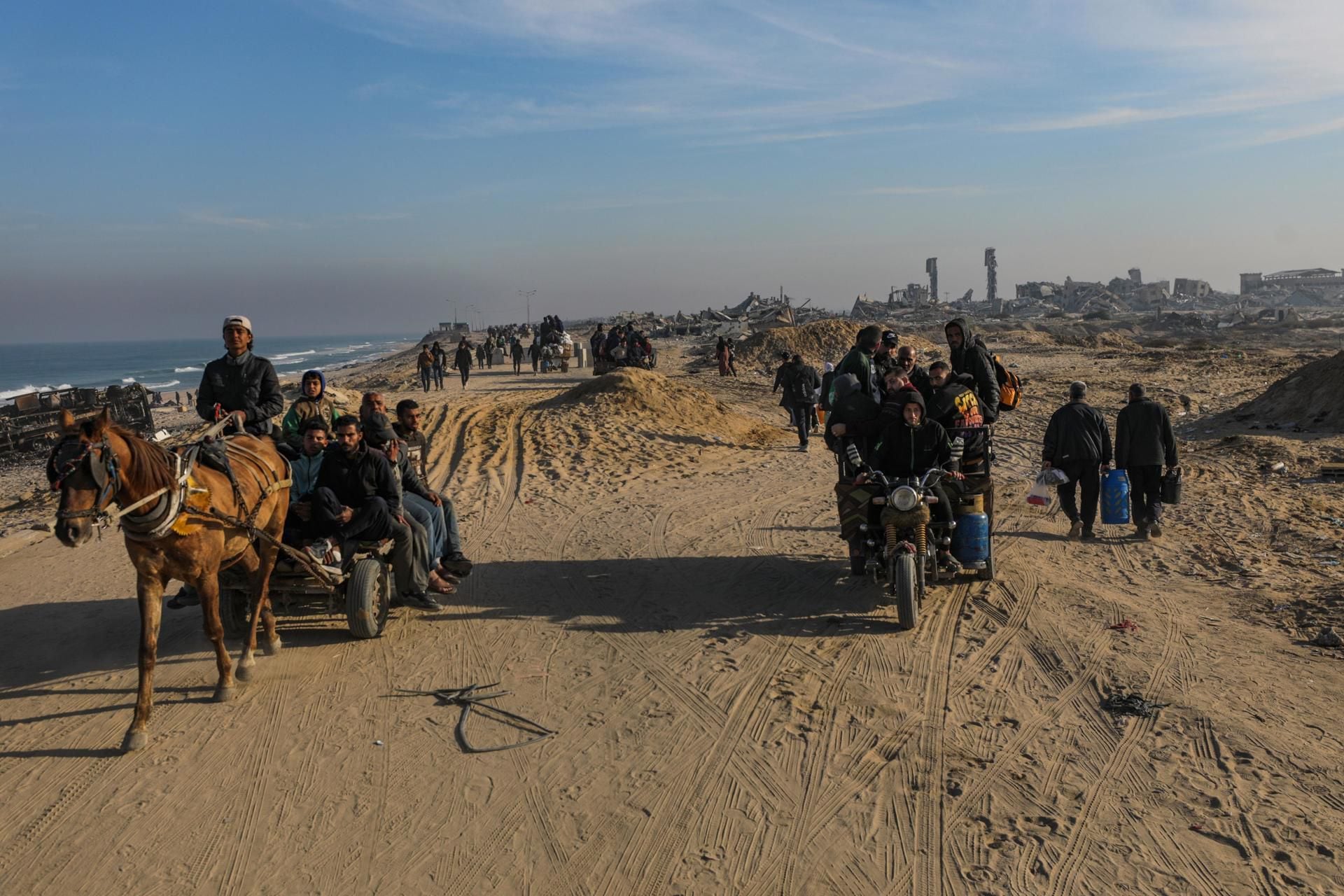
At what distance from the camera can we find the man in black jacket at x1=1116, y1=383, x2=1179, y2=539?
980 centimetres

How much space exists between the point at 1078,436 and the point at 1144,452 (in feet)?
2.41

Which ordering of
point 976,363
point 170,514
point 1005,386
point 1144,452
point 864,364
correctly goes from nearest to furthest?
point 170,514 → point 976,363 → point 1005,386 → point 864,364 → point 1144,452

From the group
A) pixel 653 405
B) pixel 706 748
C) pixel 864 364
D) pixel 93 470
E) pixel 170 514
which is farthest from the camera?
pixel 653 405

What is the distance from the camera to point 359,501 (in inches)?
299

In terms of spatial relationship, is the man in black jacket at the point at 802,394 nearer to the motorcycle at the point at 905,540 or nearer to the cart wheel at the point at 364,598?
the motorcycle at the point at 905,540

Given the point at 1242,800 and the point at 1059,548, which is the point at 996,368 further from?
the point at 1242,800

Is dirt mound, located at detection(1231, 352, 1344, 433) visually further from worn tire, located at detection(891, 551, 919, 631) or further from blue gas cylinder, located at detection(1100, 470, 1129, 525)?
worn tire, located at detection(891, 551, 919, 631)

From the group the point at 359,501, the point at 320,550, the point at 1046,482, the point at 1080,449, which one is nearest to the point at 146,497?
the point at 320,550

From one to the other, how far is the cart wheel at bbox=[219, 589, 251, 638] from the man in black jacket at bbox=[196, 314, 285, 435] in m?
1.48

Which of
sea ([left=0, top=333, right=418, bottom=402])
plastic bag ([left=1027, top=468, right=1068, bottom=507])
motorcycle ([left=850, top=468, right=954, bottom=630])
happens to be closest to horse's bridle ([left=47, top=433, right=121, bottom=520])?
motorcycle ([left=850, top=468, right=954, bottom=630])

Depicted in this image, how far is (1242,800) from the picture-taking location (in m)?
4.80

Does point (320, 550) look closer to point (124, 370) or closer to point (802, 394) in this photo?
point (802, 394)

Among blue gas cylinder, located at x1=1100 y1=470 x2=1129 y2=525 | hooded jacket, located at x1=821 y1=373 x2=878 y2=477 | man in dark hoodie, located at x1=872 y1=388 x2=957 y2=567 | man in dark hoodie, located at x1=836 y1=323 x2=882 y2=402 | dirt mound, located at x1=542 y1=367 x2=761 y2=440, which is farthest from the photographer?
dirt mound, located at x1=542 y1=367 x2=761 y2=440

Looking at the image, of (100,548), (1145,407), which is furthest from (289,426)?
(1145,407)
